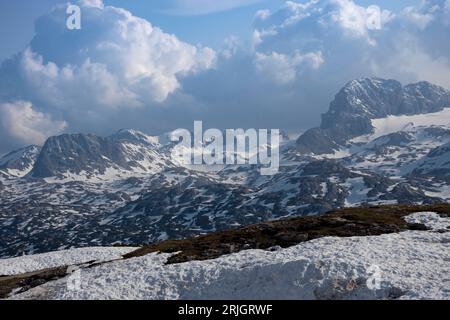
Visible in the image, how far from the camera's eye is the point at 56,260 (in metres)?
74.8

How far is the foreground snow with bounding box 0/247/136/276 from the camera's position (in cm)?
7294

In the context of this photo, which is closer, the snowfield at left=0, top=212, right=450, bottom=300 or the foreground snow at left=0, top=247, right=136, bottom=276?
the snowfield at left=0, top=212, right=450, bottom=300

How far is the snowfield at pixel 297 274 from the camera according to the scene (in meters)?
36.0

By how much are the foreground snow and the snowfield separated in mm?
23184

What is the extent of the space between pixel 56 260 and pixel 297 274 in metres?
47.8

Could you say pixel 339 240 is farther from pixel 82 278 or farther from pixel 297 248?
pixel 82 278

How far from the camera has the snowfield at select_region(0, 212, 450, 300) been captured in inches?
1416

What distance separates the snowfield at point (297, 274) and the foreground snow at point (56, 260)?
23.2 meters

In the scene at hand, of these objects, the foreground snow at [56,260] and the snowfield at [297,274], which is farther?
the foreground snow at [56,260]
